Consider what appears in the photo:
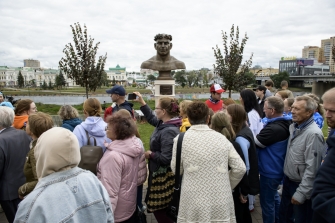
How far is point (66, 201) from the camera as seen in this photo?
1.49 meters

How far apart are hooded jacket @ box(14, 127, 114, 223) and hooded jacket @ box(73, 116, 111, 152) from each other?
154 cm

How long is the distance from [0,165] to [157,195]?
1873 mm

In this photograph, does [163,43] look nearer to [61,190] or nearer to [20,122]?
[20,122]

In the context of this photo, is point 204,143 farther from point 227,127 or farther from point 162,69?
point 162,69

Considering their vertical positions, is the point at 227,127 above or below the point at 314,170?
above

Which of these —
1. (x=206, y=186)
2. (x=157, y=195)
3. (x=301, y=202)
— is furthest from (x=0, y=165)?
(x=301, y=202)

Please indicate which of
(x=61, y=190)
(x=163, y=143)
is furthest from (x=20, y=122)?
(x=61, y=190)

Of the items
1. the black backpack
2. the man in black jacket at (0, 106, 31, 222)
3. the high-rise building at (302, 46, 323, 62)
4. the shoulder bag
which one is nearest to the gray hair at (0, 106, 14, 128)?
the man in black jacket at (0, 106, 31, 222)

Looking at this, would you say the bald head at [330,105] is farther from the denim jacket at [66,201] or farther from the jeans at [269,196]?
A: the denim jacket at [66,201]

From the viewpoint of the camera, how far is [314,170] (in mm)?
2650

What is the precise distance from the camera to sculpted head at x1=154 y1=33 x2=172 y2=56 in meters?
9.74

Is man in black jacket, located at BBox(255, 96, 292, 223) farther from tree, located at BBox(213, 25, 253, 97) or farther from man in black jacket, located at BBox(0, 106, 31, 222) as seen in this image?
tree, located at BBox(213, 25, 253, 97)

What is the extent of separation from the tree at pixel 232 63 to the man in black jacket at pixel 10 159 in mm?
10426

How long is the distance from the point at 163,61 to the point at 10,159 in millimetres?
7980
